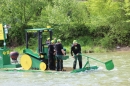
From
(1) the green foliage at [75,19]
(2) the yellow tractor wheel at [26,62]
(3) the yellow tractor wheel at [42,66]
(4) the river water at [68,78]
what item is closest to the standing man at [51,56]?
(3) the yellow tractor wheel at [42,66]

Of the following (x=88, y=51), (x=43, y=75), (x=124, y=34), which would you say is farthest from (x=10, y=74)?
(x=124, y=34)

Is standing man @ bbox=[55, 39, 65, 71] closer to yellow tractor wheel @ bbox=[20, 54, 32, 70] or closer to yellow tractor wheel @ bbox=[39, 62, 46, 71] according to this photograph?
yellow tractor wheel @ bbox=[39, 62, 46, 71]

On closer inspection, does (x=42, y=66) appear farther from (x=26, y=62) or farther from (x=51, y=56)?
(x=26, y=62)

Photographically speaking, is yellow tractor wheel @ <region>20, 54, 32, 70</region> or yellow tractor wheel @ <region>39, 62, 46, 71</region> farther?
yellow tractor wheel @ <region>20, 54, 32, 70</region>

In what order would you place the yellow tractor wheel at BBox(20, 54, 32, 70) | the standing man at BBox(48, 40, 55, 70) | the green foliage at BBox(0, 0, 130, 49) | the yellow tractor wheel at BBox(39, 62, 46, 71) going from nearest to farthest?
the standing man at BBox(48, 40, 55, 70), the yellow tractor wheel at BBox(39, 62, 46, 71), the yellow tractor wheel at BBox(20, 54, 32, 70), the green foliage at BBox(0, 0, 130, 49)

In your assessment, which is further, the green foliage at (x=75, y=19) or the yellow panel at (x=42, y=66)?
the green foliage at (x=75, y=19)

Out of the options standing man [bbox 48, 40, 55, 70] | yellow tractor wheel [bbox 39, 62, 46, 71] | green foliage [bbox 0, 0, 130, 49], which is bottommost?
yellow tractor wheel [bbox 39, 62, 46, 71]

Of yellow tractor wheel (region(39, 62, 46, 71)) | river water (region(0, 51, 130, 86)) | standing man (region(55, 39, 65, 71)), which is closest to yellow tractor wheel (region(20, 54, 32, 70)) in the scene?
river water (region(0, 51, 130, 86))

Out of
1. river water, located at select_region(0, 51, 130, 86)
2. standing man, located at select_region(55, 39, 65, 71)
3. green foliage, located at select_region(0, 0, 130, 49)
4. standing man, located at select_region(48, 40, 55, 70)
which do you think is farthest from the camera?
green foliage, located at select_region(0, 0, 130, 49)

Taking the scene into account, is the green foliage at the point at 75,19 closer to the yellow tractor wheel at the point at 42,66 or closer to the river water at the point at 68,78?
the yellow tractor wheel at the point at 42,66

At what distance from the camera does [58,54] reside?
18734mm

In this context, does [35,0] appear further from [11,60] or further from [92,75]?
[92,75]

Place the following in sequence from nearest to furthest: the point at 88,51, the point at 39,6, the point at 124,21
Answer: the point at 88,51, the point at 124,21, the point at 39,6

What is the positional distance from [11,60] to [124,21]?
1768 centimetres
